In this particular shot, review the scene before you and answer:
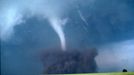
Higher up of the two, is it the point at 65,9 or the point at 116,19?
the point at 65,9

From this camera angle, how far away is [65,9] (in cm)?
401

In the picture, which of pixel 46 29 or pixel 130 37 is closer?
pixel 130 37

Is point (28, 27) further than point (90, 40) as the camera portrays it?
Yes

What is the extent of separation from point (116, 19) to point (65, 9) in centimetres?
93

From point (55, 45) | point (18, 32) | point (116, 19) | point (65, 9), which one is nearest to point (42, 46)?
point (55, 45)

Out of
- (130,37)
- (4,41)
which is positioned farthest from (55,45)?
(130,37)

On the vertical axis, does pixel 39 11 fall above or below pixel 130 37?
above

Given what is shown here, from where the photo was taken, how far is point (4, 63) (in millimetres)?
4168

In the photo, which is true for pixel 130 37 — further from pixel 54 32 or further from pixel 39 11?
pixel 39 11

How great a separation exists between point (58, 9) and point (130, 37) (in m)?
1.37

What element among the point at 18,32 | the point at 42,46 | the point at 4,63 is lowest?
the point at 4,63

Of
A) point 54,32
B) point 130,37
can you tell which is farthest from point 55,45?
point 130,37

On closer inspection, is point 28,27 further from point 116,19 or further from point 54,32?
point 116,19

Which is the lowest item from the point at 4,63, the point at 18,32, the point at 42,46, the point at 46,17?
the point at 4,63
